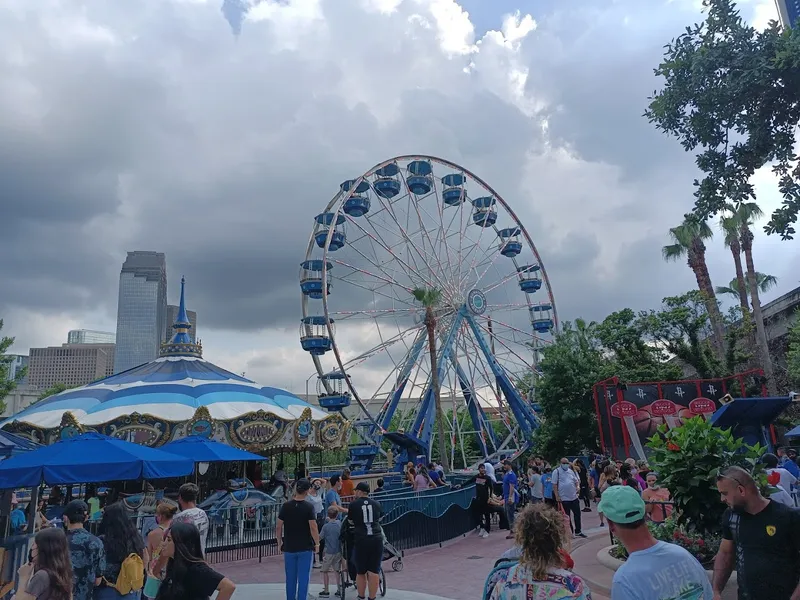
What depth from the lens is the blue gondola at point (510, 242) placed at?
3231 cm

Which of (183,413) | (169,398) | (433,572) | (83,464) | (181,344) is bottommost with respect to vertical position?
(433,572)

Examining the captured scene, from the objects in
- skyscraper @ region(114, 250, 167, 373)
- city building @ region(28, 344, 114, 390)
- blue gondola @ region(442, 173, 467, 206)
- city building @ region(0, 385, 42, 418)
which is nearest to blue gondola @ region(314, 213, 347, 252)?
blue gondola @ region(442, 173, 467, 206)

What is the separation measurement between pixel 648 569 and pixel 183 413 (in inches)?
750

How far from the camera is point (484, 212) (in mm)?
31516

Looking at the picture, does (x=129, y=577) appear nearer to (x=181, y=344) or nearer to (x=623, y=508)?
(x=623, y=508)

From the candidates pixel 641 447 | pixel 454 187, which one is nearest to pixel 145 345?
pixel 454 187

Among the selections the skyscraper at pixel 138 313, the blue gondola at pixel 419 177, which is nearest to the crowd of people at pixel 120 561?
the blue gondola at pixel 419 177

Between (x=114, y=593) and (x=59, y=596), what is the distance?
1225 mm

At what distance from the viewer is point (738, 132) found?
9.77m

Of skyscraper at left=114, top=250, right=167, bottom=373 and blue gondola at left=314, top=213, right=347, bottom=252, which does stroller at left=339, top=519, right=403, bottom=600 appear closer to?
blue gondola at left=314, top=213, right=347, bottom=252

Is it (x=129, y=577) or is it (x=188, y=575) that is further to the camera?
(x=129, y=577)

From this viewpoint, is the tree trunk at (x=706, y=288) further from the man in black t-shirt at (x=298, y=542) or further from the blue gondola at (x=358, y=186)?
the man in black t-shirt at (x=298, y=542)

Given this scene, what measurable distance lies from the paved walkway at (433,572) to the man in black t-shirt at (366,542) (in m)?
0.78

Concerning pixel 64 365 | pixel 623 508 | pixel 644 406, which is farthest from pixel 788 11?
pixel 64 365
